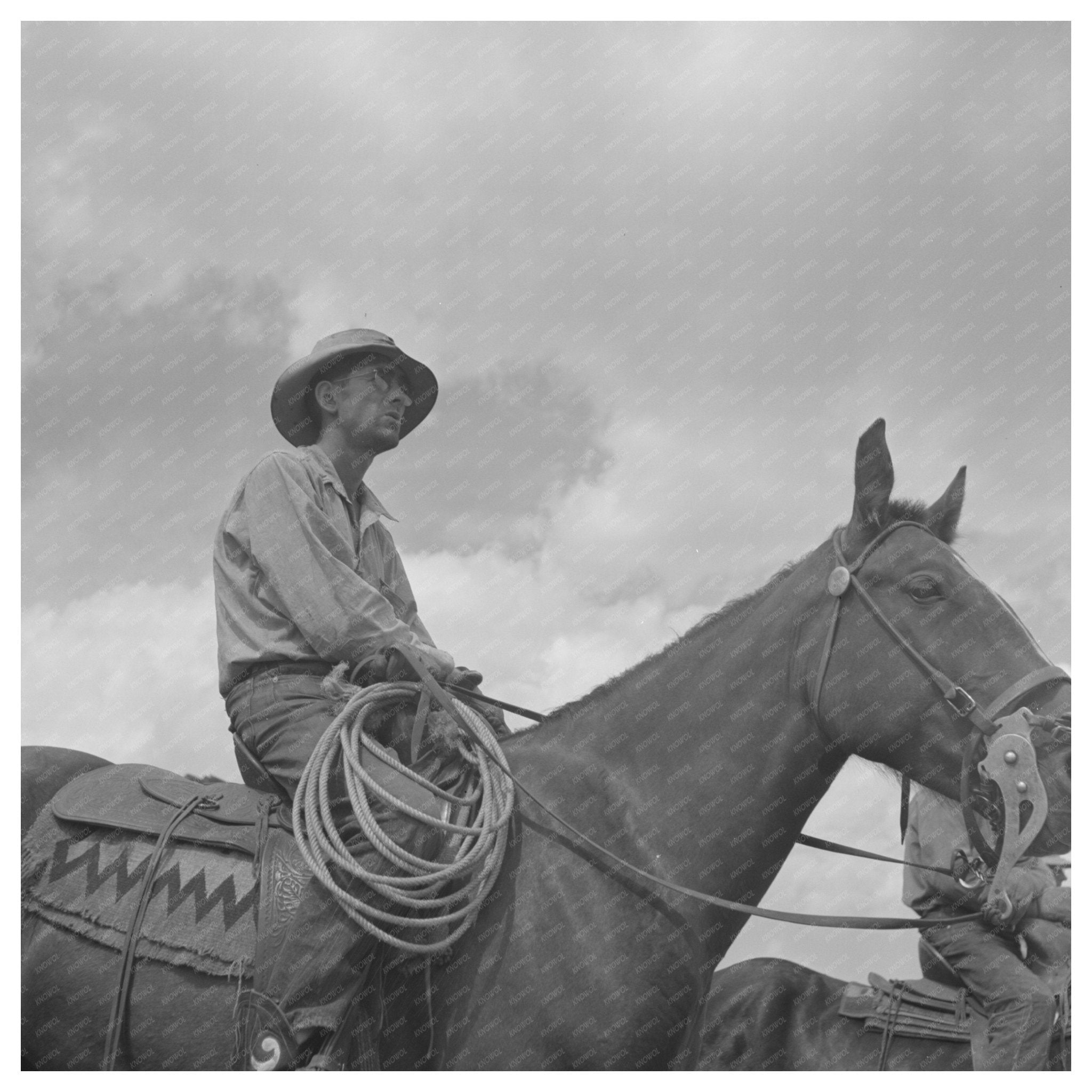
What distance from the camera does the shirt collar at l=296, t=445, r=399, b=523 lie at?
5059 mm

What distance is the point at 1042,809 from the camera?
3832 mm

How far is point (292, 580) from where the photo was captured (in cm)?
451

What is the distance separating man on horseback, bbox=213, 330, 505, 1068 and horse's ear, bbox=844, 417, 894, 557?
180 centimetres

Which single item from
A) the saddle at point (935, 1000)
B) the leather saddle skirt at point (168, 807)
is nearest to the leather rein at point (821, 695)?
the leather saddle skirt at point (168, 807)

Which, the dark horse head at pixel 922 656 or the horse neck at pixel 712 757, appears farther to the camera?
the horse neck at pixel 712 757

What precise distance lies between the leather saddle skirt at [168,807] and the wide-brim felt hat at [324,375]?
6.08 ft

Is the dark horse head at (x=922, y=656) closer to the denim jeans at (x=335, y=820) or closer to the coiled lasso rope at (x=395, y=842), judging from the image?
the coiled lasso rope at (x=395, y=842)

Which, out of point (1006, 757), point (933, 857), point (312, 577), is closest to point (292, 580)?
point (312, 577)

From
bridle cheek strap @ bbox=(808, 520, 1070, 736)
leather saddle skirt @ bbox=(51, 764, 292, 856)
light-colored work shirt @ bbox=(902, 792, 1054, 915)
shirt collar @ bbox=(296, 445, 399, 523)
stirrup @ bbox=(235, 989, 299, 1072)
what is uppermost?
shirt collar @ bbox=(296, 445, 399, 523)

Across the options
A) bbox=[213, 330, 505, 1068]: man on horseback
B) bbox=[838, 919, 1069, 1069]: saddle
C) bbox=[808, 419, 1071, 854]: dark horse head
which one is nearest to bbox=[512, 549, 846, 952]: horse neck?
bbox=[808, 419, 1071, 854]: dark horse head

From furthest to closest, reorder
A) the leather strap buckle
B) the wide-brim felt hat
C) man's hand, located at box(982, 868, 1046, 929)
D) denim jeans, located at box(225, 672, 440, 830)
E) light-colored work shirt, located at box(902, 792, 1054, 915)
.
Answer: light-colored work shirt, located at box(902, 792, 1054, 915), man's hand, located at box(982, 868, 1046, 929), the wide-brim felt hat, denim jeans, located at box(225, 672, 440, 830), the leather strap buckle

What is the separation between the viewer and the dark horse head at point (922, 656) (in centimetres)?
387

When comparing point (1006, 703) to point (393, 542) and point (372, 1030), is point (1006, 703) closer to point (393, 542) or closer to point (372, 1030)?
point (372, 1030)

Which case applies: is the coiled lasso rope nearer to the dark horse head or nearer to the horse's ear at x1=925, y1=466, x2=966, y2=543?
the dark horse head
